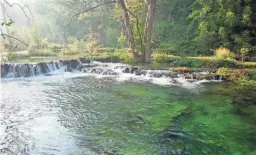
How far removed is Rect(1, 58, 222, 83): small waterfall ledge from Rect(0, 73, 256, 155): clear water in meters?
2.19

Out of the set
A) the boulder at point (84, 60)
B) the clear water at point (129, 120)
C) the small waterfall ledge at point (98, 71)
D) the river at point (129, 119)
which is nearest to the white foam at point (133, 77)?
the small waterfall ledge at point (98, 71)

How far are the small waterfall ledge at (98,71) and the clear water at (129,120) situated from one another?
86.4 inches

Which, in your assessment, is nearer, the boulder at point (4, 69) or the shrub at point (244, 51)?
the boulder at point (4, 69)

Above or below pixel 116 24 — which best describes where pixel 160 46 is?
below

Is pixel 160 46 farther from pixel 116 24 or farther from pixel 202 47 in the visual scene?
pixel 116 24

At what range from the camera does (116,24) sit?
3962 cm

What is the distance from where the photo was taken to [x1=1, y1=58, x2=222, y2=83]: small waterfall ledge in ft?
54.9

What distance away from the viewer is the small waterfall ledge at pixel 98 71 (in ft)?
54.9

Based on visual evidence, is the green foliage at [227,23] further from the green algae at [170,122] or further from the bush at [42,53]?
the bush at [42,53]

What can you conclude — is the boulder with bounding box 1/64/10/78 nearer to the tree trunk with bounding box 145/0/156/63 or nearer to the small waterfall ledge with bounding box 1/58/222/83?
the small waterfall ledge with bounding box 1/58/222/83

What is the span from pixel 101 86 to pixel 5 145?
7.89 meters

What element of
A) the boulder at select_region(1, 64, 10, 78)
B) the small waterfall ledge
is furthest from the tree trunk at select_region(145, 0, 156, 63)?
the boulder at select_region(1, 64, 10, 78)

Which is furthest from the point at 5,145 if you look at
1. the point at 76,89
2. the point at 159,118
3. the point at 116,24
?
the point at 116,24

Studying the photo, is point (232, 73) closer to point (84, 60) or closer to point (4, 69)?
point (84, 60)
